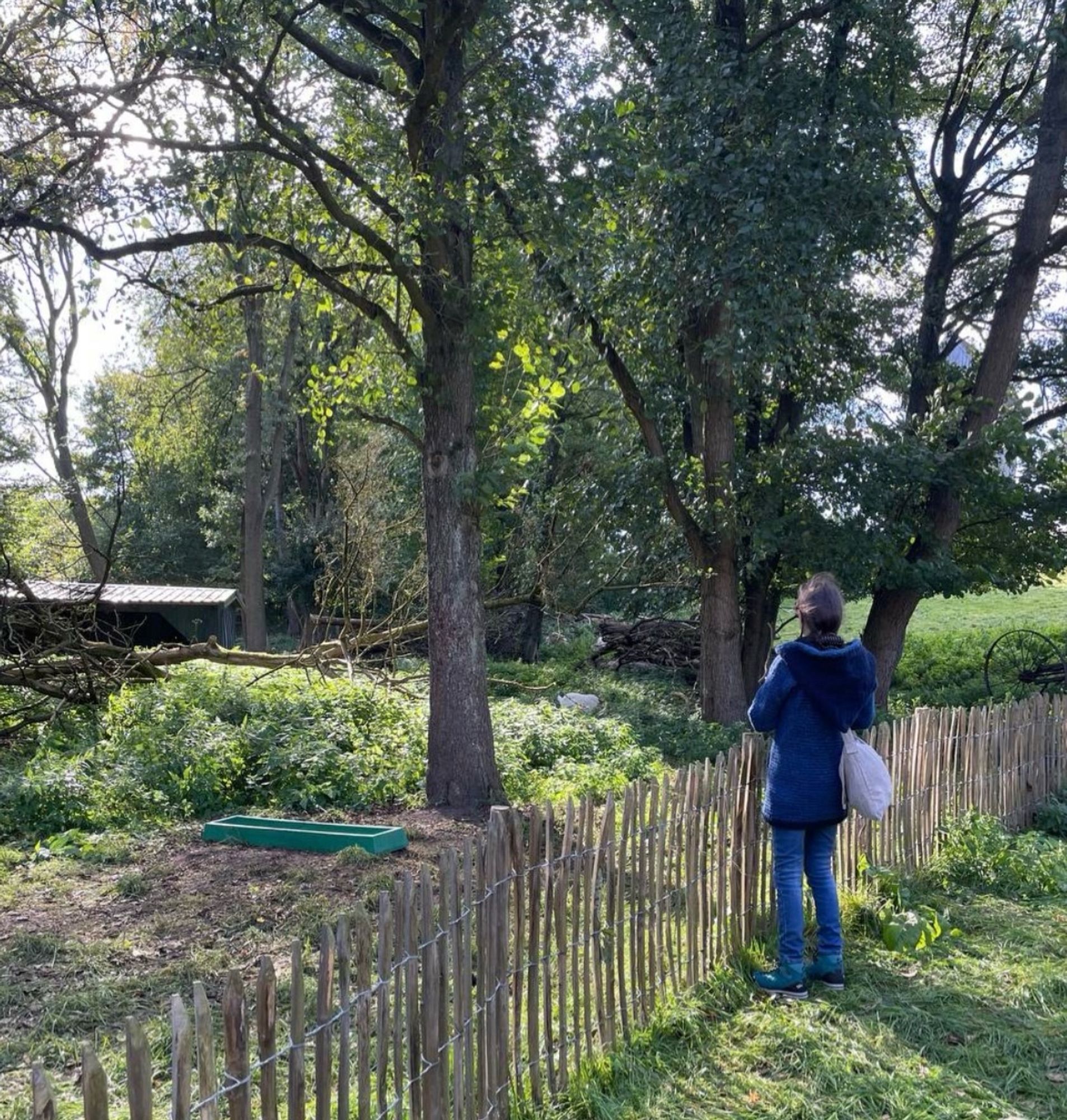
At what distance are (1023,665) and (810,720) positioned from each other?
1664 centimetres

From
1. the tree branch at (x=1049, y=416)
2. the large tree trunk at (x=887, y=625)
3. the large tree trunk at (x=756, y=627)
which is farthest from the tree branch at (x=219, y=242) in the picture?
the tree branch at (x=1049, y=416)

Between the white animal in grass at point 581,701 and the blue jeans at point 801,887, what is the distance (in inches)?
393

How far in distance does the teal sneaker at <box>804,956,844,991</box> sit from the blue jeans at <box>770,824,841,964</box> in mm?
28

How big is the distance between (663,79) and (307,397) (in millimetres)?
4864

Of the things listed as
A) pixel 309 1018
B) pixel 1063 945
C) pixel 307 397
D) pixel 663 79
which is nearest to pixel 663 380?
pixel 663 79

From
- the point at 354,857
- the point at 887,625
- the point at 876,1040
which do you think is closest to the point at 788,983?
the point at 876,1040

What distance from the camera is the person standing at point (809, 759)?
4.96 meters

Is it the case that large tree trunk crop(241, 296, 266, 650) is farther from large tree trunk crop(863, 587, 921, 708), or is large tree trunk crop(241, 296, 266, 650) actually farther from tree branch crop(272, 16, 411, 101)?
tree branch crop(272, 16, 411, 101)

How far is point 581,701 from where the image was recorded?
16.0 m

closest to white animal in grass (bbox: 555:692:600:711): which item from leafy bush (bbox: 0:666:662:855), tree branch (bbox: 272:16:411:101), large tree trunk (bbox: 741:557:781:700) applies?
large tree trunk (bbox: 741:557:781:700)

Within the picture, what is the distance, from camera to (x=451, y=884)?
3404 mm

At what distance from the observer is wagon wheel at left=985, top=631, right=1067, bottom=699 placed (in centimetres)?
1755

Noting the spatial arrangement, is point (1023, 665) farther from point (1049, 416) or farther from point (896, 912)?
point (896, 912)

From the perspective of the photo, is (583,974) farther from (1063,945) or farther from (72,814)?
(72,814)
